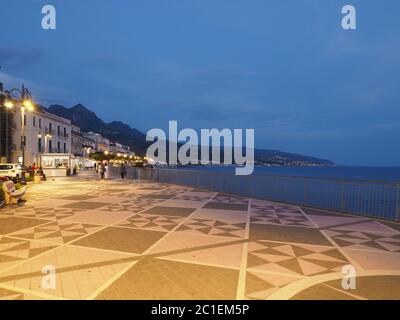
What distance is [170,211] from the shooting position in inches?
407

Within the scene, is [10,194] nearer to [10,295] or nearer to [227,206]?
[227,206]

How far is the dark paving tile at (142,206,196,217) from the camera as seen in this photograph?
9781 mm

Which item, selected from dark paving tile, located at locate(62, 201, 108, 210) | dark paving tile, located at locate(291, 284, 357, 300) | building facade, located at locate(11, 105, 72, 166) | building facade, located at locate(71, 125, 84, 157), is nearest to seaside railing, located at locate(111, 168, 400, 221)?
dark paving tile, located at locate(291, 284, 357, 300)

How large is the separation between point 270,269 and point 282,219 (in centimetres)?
446

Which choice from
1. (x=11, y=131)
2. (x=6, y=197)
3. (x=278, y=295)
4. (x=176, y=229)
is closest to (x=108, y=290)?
(x=278, y=295)

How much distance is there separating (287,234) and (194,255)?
2.79 meters

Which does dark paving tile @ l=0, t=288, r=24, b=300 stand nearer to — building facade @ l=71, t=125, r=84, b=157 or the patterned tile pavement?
the patterned tile pavement

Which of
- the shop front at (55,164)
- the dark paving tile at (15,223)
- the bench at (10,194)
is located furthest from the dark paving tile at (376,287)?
the shop front at (55,164)

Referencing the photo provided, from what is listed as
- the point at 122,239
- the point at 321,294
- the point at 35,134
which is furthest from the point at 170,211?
the point at 35,134

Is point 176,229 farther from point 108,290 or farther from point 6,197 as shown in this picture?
point 6,197

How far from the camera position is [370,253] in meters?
5.70

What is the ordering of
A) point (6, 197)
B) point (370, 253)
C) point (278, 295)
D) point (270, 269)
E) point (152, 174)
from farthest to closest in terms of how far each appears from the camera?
point (152, 174), point (6, 197), point (370, 253), point (270, 269), point (278, 295)

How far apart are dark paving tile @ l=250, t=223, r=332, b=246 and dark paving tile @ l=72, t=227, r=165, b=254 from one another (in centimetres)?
239

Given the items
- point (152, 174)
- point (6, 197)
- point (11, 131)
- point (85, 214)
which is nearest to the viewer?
point (85, 214)
